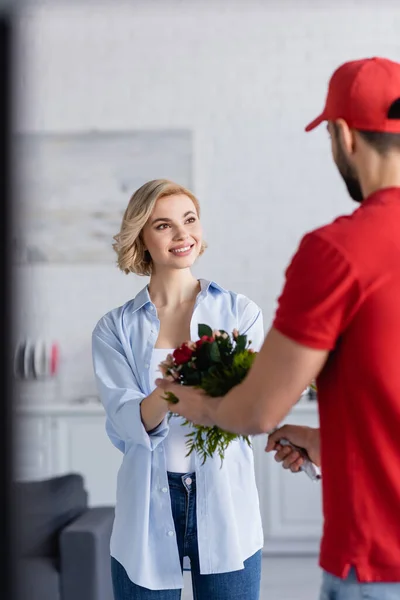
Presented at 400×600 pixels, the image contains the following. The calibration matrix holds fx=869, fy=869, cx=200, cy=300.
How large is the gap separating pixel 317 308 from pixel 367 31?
13.9 ft

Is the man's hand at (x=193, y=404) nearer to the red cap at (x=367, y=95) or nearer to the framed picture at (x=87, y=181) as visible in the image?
the red cap at (x=367, y=95)

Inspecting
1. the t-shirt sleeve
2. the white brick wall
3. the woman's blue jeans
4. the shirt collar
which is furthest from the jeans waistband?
the white brick wall

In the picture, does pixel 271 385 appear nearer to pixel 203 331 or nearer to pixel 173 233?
pixel 203 331

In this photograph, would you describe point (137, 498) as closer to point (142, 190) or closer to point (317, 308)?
point (142, 190)

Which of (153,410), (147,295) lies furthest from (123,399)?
(147,295)

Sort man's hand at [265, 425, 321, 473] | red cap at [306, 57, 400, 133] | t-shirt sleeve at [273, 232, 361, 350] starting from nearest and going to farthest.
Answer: t-shirt sleeve at [273, 232, 361, 350], red cap at [306, 57, 400, 133], man's hand at [265, 425, 321, 473]

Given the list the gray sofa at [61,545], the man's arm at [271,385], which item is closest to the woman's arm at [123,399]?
the man's arm at [271,385]

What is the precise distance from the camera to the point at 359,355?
112 centimetres

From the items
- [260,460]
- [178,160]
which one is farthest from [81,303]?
[260,460]

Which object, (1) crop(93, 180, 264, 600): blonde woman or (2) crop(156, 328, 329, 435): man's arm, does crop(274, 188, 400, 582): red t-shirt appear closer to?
(2) crop(156, 328, 329, 435): man's arm

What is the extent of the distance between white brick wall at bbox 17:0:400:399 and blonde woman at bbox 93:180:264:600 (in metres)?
2.80

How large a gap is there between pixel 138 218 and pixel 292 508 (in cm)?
276

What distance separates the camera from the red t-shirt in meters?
1.09

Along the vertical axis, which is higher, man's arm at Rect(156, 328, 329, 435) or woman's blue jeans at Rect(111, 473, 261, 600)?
man's arm at Rect(156, 328, 329, 435)
